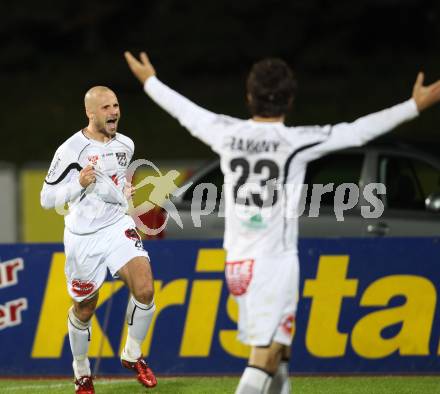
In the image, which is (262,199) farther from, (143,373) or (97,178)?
(143,373)

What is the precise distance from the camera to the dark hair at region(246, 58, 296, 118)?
19.7 feet

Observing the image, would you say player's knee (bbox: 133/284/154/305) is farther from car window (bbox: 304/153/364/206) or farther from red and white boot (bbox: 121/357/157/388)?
car window (bbox: 304/153/364/206)

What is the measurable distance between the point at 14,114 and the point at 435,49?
10.6 m

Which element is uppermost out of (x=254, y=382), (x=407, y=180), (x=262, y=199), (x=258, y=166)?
(x=258, y=166)

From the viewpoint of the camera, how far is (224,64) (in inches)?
1223

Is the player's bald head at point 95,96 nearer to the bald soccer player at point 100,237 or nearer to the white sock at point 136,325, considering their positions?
the bald soccer player at point 100,237

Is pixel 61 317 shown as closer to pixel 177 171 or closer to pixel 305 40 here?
pixel 177 171

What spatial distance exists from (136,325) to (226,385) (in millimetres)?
941

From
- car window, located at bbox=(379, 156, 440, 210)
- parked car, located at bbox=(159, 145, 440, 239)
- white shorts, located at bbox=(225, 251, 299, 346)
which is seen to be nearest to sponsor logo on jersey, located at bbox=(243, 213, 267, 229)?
white shorts, located at bbox=(225, 251, 299, 346)

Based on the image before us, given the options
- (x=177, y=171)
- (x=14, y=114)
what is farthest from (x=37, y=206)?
(x=14, y=114)

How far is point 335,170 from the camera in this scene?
39.0 ft

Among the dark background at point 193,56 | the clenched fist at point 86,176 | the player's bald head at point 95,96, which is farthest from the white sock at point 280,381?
the dark background at point 193,56

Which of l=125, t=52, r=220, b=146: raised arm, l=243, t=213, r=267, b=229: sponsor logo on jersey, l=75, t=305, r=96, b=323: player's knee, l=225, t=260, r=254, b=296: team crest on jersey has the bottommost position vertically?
l=75, t=305, r=96, b=323: player's knee

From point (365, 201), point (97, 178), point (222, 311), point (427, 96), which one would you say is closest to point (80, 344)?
point (97, 178)
